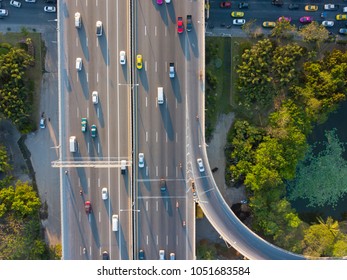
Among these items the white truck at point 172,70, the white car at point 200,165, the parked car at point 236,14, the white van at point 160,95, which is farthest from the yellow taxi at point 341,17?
the white car at point 200,165

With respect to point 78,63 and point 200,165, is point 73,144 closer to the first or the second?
point 78,63

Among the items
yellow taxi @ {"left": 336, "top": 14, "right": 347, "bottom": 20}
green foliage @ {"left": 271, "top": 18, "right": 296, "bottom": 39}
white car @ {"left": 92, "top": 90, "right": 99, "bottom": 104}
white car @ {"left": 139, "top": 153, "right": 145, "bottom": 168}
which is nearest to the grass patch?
white car @ {"left": 92, "top": 90, "right": 99, "bottom": 104}

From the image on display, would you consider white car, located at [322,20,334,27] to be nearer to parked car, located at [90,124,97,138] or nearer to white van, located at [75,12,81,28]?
white van, located at [75,12,81,28]

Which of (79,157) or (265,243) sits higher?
(79,157)

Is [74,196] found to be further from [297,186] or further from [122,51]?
[297,186]

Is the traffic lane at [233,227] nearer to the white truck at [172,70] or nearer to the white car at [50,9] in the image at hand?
the white truck at [172,70]

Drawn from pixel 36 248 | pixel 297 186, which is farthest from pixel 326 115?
pixel 36 248
